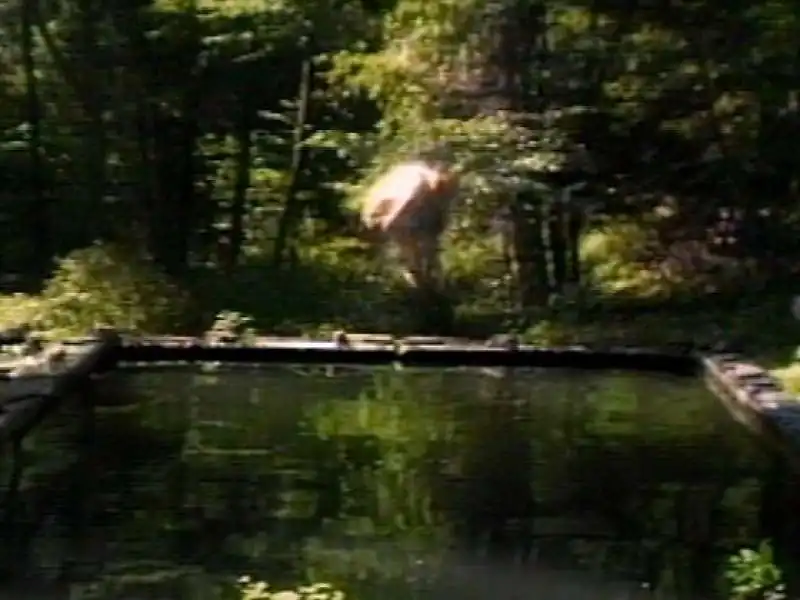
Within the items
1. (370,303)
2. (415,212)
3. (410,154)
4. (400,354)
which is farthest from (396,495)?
(370,303)

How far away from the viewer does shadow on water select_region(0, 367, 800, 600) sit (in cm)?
531

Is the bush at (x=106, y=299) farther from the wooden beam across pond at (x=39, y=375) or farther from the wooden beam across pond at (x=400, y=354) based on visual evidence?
the wooden beam across pond at (x=39, y=375)

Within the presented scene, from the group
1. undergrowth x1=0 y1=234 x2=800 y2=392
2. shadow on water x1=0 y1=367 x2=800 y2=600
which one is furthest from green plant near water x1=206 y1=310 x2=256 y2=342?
shadow on water x1=0 y1=367 x2=800 y2=600

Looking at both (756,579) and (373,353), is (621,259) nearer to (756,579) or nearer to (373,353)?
(373,353)

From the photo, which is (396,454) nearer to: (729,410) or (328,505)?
(328,505)

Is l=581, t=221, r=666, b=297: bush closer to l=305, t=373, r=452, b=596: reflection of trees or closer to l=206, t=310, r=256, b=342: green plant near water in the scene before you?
l=206, t=310, r=256, b=342: green plant near water

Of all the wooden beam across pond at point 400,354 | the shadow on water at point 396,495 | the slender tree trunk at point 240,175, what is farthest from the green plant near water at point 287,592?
the slender tree trunk at point 240,175

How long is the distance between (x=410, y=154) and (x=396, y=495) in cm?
654

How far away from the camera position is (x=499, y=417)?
8758 millimetres

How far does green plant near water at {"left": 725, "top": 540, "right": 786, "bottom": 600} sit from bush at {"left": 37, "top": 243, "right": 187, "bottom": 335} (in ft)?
24.1

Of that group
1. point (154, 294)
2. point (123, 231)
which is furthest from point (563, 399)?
point (123, 231)

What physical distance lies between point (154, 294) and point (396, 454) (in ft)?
16.6

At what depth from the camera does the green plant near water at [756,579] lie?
15.8 ft

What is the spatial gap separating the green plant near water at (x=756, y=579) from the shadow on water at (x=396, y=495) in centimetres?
11
